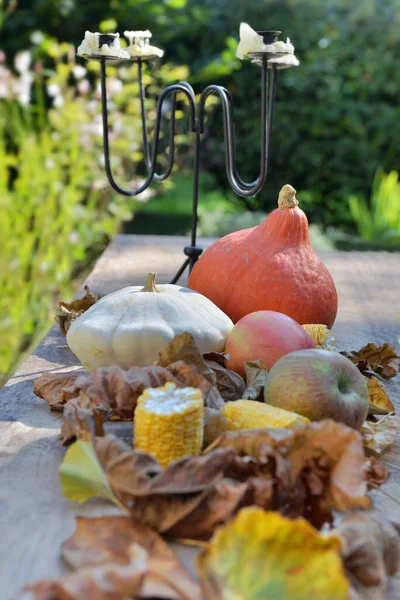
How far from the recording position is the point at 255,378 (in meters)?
1.28

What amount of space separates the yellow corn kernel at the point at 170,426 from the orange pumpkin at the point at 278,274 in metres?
0.59

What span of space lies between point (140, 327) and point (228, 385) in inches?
7.4

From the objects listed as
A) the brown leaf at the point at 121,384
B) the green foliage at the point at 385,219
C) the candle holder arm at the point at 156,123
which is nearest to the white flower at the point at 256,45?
the candle holder arm at the point at 156,123

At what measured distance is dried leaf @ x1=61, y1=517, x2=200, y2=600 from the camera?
72cm

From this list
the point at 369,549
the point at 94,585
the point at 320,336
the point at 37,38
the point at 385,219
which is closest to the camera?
the point at 94,585

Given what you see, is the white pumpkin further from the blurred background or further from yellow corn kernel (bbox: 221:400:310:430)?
the blurred background

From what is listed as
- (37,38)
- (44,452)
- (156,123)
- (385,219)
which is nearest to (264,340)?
(44,452)

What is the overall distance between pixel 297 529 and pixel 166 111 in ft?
16.2

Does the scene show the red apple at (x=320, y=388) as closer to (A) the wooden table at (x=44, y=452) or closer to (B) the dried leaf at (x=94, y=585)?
(A) the wooden table at (x=44, y=452)

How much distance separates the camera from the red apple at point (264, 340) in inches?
52.4

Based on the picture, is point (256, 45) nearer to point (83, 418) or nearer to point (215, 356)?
point (215, 356)

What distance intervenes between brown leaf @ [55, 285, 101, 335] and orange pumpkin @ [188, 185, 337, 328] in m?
0.30

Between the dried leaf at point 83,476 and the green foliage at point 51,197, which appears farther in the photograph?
the green foliage at point 51,197

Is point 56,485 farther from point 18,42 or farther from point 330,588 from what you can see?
point 18,42
